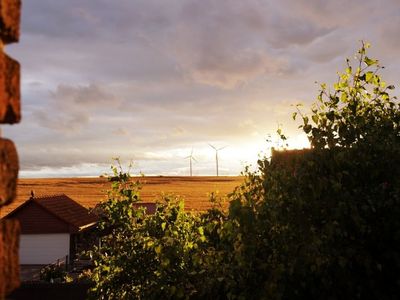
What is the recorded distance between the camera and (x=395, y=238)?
6156 mm

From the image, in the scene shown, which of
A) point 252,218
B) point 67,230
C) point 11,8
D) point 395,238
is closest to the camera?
point 11,8

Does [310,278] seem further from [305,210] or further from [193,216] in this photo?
[193,216]

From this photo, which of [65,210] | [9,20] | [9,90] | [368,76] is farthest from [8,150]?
[65,210]

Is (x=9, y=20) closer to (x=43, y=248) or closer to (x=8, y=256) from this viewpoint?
(x=8, y=256)

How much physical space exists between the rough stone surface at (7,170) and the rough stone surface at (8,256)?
0.35 feet

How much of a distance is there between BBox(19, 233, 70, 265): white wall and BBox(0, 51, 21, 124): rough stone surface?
123 feet

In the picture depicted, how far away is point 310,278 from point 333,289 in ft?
1.04

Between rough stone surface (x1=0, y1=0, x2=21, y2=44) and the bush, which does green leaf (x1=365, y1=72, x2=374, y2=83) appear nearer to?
the bush

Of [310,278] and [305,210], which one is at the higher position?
[305,210]

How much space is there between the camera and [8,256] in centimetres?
183

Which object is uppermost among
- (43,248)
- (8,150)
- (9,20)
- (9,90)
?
(9,20)

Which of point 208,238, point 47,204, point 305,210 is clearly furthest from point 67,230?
point 305,210

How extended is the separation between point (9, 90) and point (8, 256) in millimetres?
667

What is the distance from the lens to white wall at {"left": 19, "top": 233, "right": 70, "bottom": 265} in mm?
37438
